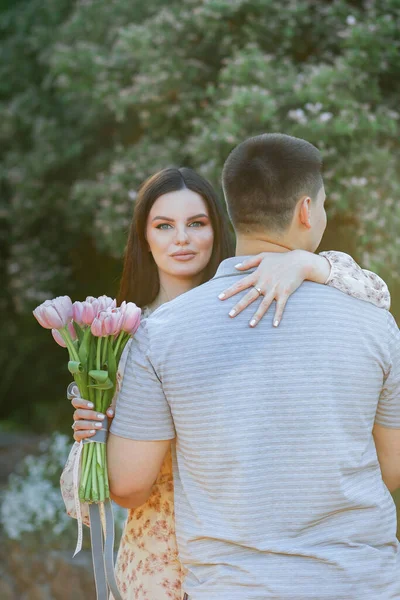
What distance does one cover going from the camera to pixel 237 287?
177 cm

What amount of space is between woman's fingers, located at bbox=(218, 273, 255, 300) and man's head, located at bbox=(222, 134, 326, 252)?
0.42 ft

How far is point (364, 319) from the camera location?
5.81 feet

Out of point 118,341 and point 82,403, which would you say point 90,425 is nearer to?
A: point 82,403

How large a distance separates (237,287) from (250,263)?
9 centimetres

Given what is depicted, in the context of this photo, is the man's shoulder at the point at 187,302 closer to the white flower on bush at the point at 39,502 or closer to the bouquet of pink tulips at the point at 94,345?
the bouquet of pink tulips at the point at 94,345

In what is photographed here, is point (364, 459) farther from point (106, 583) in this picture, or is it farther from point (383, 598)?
point (106, 583)

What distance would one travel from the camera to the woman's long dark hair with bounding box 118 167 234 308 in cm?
283

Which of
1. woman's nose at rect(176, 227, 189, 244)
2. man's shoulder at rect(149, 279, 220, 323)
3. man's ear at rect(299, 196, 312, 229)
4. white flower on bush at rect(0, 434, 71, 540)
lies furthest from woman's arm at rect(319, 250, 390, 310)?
white flower on bush at rect(0, 434, 71, 540)

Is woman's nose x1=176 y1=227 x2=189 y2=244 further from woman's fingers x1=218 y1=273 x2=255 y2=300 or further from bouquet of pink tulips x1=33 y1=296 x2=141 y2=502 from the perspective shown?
woman's fingers x1=218 y1=273 x2=255 y2=300

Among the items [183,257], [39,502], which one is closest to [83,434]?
[183,257]

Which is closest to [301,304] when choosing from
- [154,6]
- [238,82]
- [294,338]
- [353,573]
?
[294,338]

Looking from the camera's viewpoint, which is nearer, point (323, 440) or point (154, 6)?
point (323, 440)

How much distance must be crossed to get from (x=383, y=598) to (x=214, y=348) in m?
0.63

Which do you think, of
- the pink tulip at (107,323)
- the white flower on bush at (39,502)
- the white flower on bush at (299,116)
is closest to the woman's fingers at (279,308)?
the pink tulip at (107,323)
